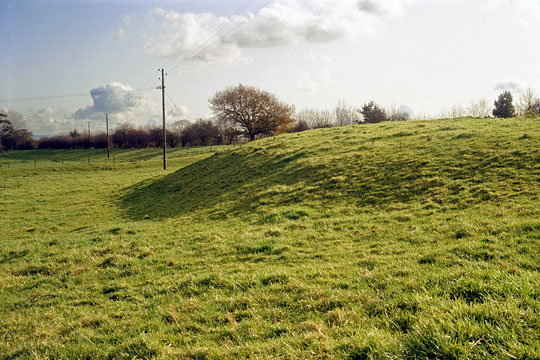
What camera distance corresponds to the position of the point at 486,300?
4336 millimetres

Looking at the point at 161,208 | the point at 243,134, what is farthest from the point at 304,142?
the point at 243,134

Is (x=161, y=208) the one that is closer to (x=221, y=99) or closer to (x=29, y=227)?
(x=29, y=227)

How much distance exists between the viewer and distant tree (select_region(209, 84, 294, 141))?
71125 mm

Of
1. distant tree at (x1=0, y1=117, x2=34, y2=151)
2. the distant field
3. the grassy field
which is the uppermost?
distant tree at (x1=0, y1=117, x2=34, y2=151)

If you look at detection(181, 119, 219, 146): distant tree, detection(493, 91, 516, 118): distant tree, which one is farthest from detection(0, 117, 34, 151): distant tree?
detection(493, 91, 516, 118): distant tree

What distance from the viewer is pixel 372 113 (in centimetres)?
8712

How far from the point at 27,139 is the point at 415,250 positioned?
4919 inches

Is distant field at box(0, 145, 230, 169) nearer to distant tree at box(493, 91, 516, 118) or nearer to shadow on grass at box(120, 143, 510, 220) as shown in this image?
shadow on grass at box(120, 143, 510, 220)

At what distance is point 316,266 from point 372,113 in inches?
3417

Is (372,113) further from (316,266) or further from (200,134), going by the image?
(316,266)

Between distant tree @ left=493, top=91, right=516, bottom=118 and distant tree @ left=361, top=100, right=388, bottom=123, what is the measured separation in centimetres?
2616

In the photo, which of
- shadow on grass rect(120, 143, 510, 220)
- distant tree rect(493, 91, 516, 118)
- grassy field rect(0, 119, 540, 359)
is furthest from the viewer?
distant tree rect(493, 91, 516, 118)

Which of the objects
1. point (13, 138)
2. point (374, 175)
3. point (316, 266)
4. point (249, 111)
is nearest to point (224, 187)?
point (374, 175)

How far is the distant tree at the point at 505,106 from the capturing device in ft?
222
